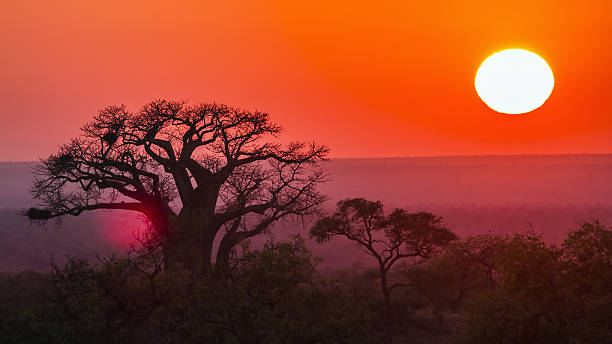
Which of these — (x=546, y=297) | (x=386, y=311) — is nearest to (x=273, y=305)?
(x=546, y=297)

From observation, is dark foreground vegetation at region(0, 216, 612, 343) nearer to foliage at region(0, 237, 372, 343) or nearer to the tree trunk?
foliage at region(0, 237, 372, 343)

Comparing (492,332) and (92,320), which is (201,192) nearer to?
(92,320)

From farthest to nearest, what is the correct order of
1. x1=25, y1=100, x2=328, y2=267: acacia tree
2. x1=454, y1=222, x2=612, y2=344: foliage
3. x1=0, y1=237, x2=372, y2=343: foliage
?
1. x1=25, y1=100, x2=328, y2=267: acacia tree
2. x1=454, y1=222, x2=612, y2=344: foliage
3. x1=0, y1=237, x2=372, y2=343: foliage

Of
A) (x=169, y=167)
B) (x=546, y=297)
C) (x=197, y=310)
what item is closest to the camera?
(x=197, y=310)

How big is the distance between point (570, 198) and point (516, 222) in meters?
72.4

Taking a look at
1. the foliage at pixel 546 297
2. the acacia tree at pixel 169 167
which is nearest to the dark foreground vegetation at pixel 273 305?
the foliage at pixel 546 297

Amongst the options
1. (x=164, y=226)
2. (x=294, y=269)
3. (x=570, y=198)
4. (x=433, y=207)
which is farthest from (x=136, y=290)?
(x=570, y=198)

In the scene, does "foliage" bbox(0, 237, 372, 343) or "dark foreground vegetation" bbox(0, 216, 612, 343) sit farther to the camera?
"dark foreground vegetation" bbox(0, 216, 612, 343)

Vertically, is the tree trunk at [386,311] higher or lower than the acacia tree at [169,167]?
lower

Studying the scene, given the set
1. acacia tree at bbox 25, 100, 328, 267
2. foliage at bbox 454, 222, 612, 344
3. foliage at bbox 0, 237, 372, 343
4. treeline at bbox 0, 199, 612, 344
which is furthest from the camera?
acacia tree at bbox 25, 100, 328, 267

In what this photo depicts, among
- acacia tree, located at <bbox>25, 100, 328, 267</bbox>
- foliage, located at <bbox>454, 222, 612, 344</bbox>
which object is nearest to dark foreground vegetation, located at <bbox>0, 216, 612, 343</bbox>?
foliage, located at <bbox>454, 222, 612, 344</bbox>

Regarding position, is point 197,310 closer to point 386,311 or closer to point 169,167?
point 169,167

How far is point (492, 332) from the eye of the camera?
61.6 feet

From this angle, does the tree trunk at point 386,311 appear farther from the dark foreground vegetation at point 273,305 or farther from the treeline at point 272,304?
the treeline at point 272,304
